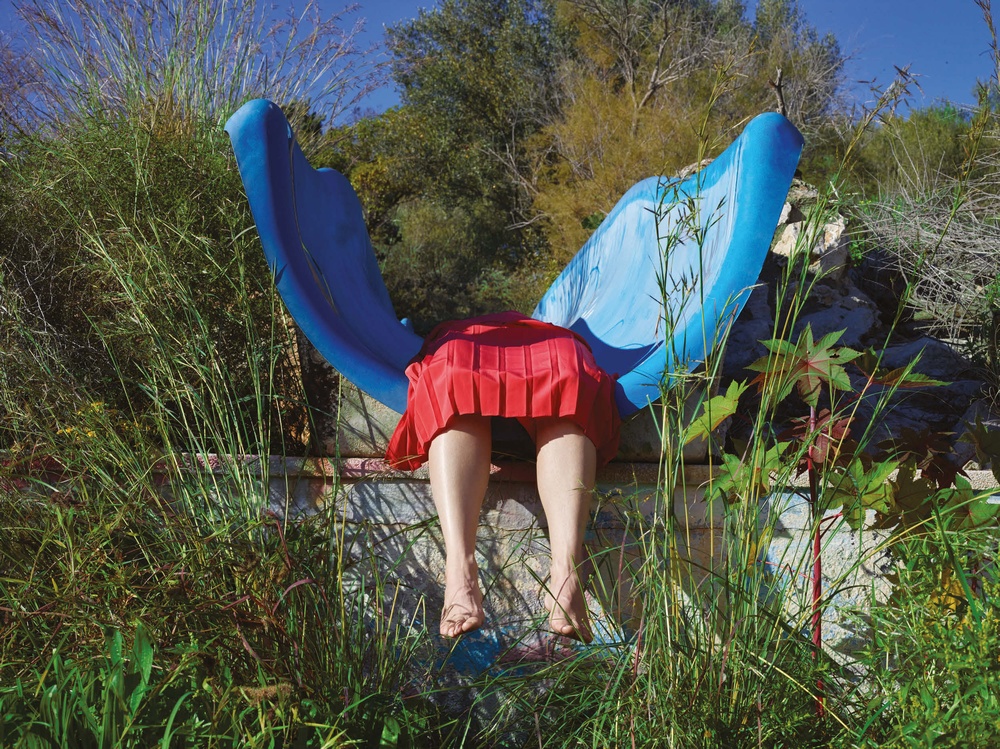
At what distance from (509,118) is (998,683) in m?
12.8

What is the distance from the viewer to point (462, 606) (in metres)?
1.69

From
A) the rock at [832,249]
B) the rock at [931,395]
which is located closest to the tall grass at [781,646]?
the rock at [931,395]

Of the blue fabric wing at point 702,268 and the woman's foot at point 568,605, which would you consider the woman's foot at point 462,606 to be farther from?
the blue fabric wing at point 702,268

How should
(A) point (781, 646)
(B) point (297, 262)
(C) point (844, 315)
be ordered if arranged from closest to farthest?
(A) point (781, 646) < (B) point (297, 262) < (C) point (844, 315)

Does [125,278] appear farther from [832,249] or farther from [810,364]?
[832,249]

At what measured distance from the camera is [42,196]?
2.40m

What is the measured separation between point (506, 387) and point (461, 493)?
24 centimetres

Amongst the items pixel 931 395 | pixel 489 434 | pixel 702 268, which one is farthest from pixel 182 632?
pixel 931 395

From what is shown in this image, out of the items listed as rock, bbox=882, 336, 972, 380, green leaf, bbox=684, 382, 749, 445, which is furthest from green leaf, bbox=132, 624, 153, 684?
rock, bbox=882, 336, 972, 380

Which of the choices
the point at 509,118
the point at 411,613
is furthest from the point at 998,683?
the point at 509,118

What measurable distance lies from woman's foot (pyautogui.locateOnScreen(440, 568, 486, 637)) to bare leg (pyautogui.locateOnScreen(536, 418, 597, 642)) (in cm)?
15

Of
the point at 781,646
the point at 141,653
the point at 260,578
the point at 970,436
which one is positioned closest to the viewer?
the point at 141,653

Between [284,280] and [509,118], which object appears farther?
[509,118]

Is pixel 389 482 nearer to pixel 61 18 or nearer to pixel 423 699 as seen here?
pixel 423 699
